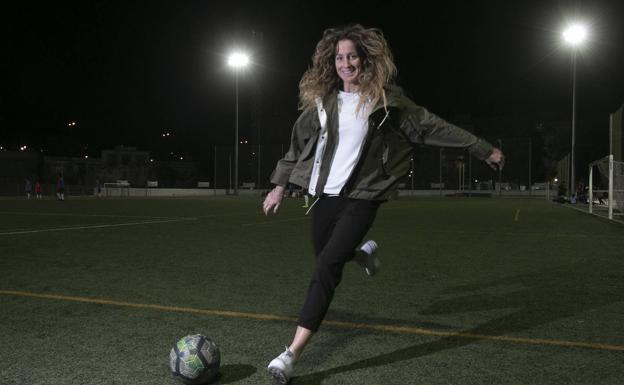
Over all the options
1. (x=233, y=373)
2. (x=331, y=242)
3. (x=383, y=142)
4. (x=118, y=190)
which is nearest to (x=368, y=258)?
(x=331, y=242)

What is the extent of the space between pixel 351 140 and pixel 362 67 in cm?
44

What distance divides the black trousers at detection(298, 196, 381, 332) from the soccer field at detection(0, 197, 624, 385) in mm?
399

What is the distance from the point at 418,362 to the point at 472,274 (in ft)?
12.0

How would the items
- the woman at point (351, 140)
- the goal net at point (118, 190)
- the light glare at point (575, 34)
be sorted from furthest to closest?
Result: the goal net at point (118, 190), the light glare at point (575, 34), the woman at point (351, 140)

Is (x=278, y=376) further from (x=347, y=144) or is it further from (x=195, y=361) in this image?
(x=347, y=144)

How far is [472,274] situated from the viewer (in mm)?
6918

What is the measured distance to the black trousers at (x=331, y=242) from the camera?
10.3ft

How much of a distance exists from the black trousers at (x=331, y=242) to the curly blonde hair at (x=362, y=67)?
57 cm

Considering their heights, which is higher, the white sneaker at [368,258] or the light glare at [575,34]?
the light glare at [575,34]

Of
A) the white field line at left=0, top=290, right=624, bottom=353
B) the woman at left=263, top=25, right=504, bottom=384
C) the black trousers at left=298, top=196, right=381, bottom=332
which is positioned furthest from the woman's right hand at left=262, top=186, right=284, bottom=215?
the white field line at left=0, top=290, right=624, bottom=353

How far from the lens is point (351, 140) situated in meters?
3.31

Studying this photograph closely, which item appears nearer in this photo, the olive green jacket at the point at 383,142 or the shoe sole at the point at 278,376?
the shoe sole at the point at 278,376

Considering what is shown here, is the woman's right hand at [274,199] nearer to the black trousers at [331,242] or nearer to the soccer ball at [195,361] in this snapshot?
the black trousers at [331,242]

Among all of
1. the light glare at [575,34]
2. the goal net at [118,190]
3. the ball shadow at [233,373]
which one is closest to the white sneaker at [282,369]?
the ball shadow at [233,373]
